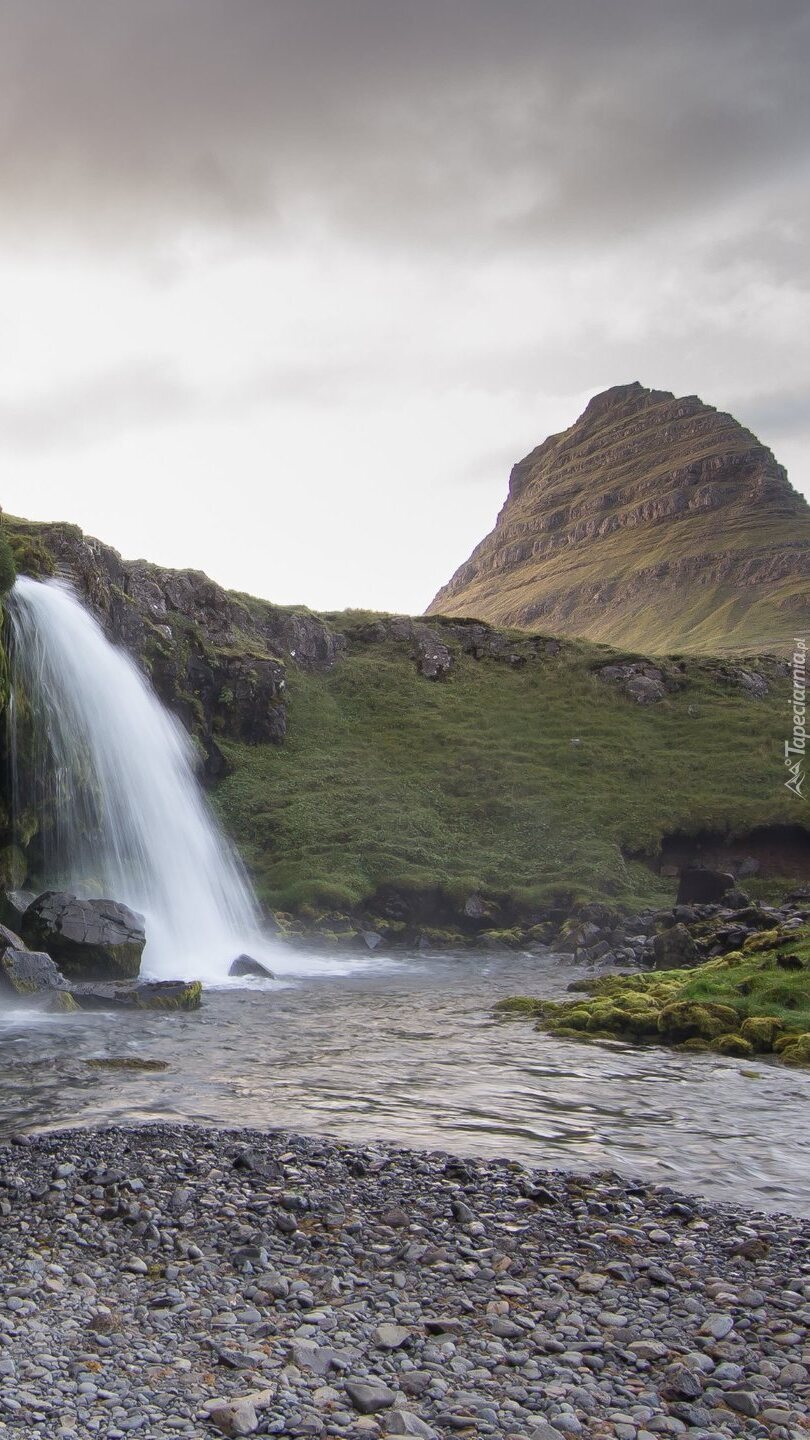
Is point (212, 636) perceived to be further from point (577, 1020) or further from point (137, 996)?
point (577, 1020)

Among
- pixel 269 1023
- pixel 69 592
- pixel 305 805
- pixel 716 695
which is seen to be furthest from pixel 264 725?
pixel 269 1023

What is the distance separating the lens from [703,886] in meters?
48.4

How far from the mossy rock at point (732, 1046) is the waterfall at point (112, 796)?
17335 millimetres

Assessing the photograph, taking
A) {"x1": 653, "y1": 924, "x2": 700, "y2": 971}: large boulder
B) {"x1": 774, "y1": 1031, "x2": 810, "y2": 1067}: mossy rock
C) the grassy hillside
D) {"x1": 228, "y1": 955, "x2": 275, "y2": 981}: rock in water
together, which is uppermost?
the grassy hillside

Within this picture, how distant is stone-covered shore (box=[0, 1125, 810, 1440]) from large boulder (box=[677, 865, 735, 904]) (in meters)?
37.6

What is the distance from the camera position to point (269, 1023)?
2445cm

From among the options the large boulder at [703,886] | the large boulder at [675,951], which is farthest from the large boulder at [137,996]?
the large boulder at [703,886]

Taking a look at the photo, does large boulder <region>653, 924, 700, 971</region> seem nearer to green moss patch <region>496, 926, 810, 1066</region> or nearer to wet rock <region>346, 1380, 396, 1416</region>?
green moss patch <region>496, 926, 810, 1066</region>

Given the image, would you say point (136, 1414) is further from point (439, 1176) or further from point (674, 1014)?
point (674, 1014)

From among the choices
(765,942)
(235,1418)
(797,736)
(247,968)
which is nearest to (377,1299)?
(235,1418)

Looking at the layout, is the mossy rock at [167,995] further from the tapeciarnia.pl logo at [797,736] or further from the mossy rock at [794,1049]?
the tapeciarnia.pl logo at [797,736]

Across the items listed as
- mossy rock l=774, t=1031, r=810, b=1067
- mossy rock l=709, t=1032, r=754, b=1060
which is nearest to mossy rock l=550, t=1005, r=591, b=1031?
mossy rock l=709, t=1032, r=754, b=1060

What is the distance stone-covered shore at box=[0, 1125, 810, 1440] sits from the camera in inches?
285

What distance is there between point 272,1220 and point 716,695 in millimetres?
72577
